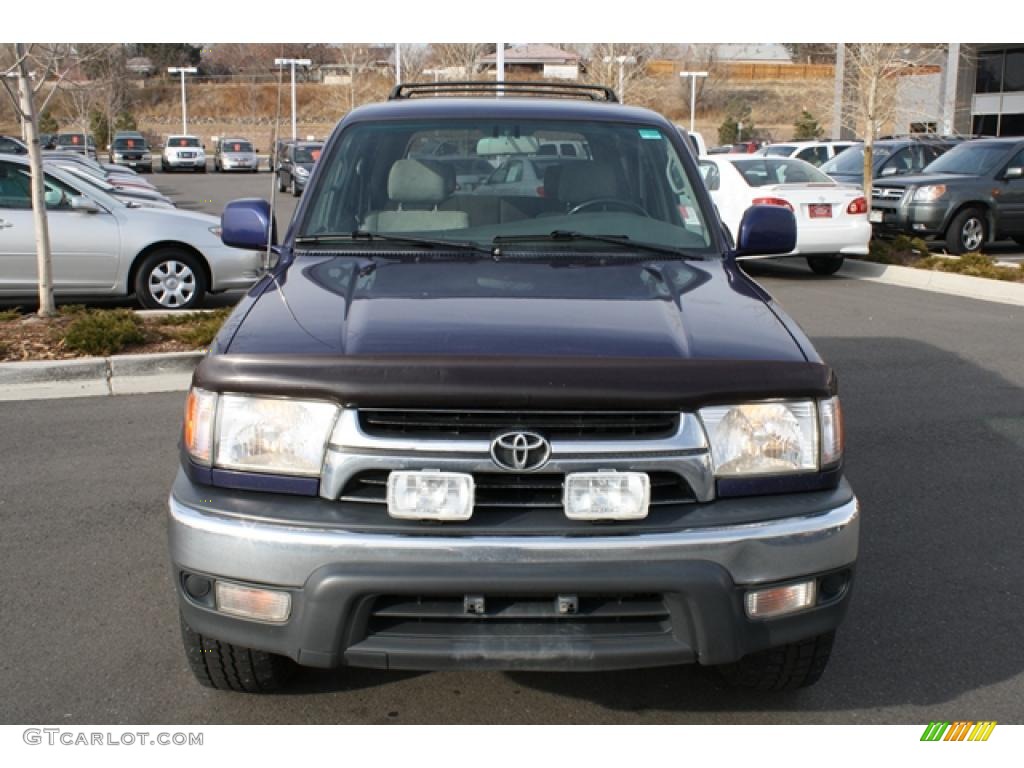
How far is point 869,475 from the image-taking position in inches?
243

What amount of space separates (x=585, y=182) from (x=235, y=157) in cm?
4823

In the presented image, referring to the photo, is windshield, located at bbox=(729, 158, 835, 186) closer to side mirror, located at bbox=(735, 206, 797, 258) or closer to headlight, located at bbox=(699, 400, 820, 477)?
side mirror, located at bbox=(735, 206, 797, 258)

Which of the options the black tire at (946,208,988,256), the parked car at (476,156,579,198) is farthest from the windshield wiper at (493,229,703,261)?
the black tire at (946,208,988,256)

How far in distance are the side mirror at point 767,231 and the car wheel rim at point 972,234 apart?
43.3 feet

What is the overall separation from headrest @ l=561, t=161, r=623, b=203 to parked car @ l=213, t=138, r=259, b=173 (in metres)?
48.0

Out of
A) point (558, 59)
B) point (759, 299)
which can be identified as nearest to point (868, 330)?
point (759, 299)

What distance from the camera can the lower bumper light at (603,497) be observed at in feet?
10.2

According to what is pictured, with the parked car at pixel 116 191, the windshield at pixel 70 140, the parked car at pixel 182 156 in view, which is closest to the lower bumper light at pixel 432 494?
the parked car at pixel 116 191

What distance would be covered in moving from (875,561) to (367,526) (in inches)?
105

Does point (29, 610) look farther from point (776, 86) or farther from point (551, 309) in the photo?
point (776, 86)

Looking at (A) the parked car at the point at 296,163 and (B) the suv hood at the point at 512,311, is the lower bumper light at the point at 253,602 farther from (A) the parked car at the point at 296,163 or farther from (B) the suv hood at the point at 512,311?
(A) the parked car at the point at 296,163

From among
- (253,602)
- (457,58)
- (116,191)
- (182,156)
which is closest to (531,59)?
(182,156)
